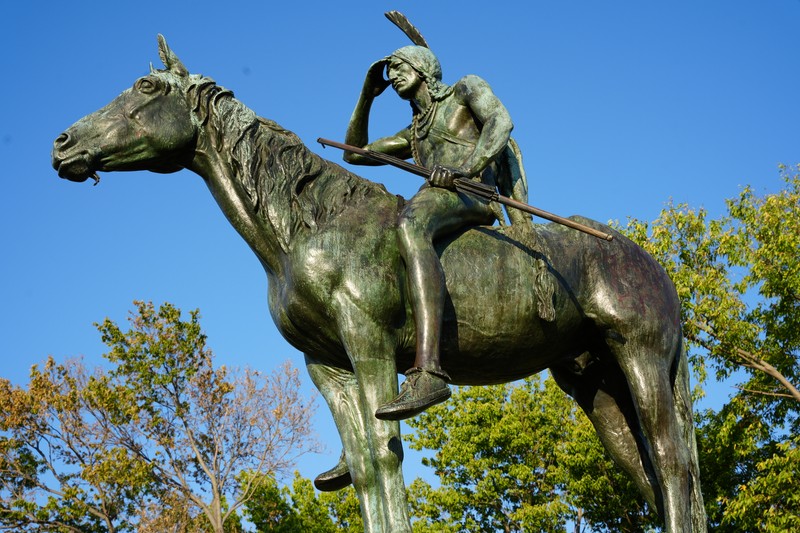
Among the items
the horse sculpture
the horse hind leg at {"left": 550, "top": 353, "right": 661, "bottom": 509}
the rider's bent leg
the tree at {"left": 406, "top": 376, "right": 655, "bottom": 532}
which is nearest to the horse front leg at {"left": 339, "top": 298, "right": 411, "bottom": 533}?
the horse sculpture

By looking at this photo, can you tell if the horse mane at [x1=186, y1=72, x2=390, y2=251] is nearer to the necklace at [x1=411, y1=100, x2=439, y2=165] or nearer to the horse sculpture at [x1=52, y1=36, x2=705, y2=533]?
the horse sculpture at [x1=52, y1=36, x2=705, y2=533]

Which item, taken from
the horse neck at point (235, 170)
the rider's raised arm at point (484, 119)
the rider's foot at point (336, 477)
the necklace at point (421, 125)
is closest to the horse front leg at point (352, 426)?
the rider's foot at point (336, 477)

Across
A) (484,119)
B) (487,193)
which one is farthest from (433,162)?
(487,193)

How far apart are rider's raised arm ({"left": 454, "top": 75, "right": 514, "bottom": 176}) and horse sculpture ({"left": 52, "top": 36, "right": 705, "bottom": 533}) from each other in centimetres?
50

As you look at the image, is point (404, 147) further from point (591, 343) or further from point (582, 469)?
point (582, 469)

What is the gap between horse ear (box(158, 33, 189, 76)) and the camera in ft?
22.5

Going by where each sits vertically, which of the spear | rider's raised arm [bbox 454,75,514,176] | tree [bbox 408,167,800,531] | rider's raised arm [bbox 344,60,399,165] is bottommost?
the spear

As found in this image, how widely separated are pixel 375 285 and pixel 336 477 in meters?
1.33

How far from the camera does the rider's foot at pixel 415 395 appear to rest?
228 inches

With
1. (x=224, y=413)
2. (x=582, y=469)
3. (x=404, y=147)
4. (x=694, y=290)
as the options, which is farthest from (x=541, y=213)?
(x=224, y=413)

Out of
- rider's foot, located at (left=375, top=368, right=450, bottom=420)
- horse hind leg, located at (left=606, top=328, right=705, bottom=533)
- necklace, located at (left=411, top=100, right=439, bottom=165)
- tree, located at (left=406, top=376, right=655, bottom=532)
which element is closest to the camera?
rider's foot, located at (left=375, top=368, right=450, bottom=420)

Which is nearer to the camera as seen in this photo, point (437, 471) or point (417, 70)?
point (417, 70)

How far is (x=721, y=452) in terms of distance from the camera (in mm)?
23719

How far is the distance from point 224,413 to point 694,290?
13.0m
